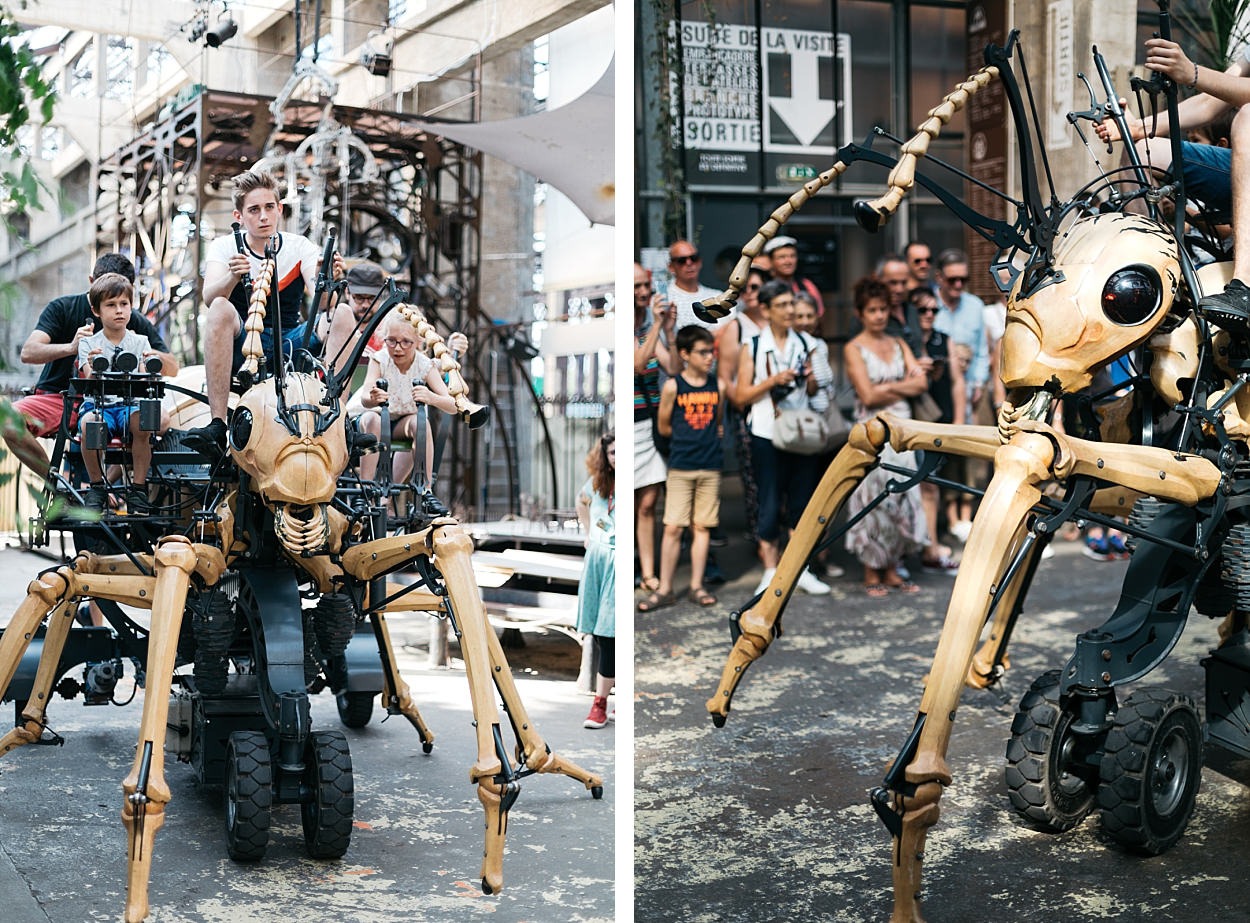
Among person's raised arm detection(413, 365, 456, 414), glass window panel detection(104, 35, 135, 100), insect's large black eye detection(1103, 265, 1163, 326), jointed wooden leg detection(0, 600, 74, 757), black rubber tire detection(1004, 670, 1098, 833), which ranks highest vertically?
glass window panel detection(104, 35, 135, 100)

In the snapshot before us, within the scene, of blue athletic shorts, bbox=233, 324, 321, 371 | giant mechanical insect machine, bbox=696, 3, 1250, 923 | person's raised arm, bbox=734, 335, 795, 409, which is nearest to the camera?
giant mechanical insect machine, bbox=696, 3, 1250, 923

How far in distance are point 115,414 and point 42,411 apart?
0.59 feet

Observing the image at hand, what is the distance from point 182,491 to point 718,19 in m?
3.74

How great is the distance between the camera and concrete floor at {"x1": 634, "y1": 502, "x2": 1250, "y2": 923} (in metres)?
3.94

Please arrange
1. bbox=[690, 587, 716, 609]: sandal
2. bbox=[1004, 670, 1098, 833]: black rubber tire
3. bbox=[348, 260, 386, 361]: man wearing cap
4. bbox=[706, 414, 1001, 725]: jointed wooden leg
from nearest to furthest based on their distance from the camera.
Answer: bbox=[348, 260, 386, 361]: man wearing cap, bbox=[706, 414, 1001, 725]: jointed wooden leg, bbox=[1004, 670, 1098, 833]: black rubber tire, bbox=[690, 587, 716, 609]: sandal

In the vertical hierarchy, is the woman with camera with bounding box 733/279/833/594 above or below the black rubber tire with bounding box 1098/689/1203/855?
above

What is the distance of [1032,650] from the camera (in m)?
6.75

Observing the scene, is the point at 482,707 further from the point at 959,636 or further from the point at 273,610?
the point at 959,636

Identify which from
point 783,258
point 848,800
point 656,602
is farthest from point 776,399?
point 848,800

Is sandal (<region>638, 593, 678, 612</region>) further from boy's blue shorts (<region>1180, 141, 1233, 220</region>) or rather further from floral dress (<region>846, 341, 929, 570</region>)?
boy's blue shorts (<region>1180, 141, 1233, 220</region>)

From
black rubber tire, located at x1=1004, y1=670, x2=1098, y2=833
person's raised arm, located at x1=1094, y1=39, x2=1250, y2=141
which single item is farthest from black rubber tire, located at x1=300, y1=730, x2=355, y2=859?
person's raised arm, located at x1=1094, y1=39, x2=1250, y2=141

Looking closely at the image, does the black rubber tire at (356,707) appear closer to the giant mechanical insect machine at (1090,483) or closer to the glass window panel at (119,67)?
the giant mechanical insect machine at (1090,483)

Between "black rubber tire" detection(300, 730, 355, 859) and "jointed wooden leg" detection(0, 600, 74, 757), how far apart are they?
70 cm

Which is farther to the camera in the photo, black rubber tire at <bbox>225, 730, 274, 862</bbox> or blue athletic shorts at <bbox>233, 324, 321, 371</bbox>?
blue athletic shorts at <bbox>233, 324, 321, 371</bbox>
